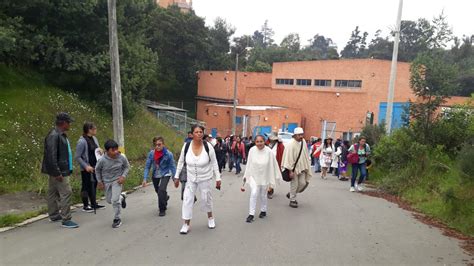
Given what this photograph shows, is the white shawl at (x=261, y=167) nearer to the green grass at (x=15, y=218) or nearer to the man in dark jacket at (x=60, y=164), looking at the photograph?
the man in dark jacket at (x=60, y=164)

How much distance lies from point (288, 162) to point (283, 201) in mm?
1331

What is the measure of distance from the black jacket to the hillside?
241 cm

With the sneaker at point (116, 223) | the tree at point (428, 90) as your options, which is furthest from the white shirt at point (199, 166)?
the tree at point (428, 90)

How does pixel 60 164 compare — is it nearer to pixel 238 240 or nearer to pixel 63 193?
pixel 63 193

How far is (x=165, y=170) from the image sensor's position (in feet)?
26.1

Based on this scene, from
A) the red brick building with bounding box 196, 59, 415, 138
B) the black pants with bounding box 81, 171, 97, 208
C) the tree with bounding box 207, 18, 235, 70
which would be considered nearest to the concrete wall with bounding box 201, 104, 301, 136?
the red brick building with bounding box 196, 59, 415, 138

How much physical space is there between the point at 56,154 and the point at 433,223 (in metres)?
7.04

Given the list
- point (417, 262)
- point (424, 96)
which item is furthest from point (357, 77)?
point (417, 262)

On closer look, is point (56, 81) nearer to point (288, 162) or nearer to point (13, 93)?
point (13, 93)

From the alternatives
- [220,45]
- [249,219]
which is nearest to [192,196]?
[249,219]

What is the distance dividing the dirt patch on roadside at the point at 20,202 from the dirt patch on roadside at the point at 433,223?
7738 millimetres

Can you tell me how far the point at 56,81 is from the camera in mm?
18562

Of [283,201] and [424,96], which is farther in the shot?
[424,96]

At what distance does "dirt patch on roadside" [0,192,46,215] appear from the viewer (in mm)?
8086
